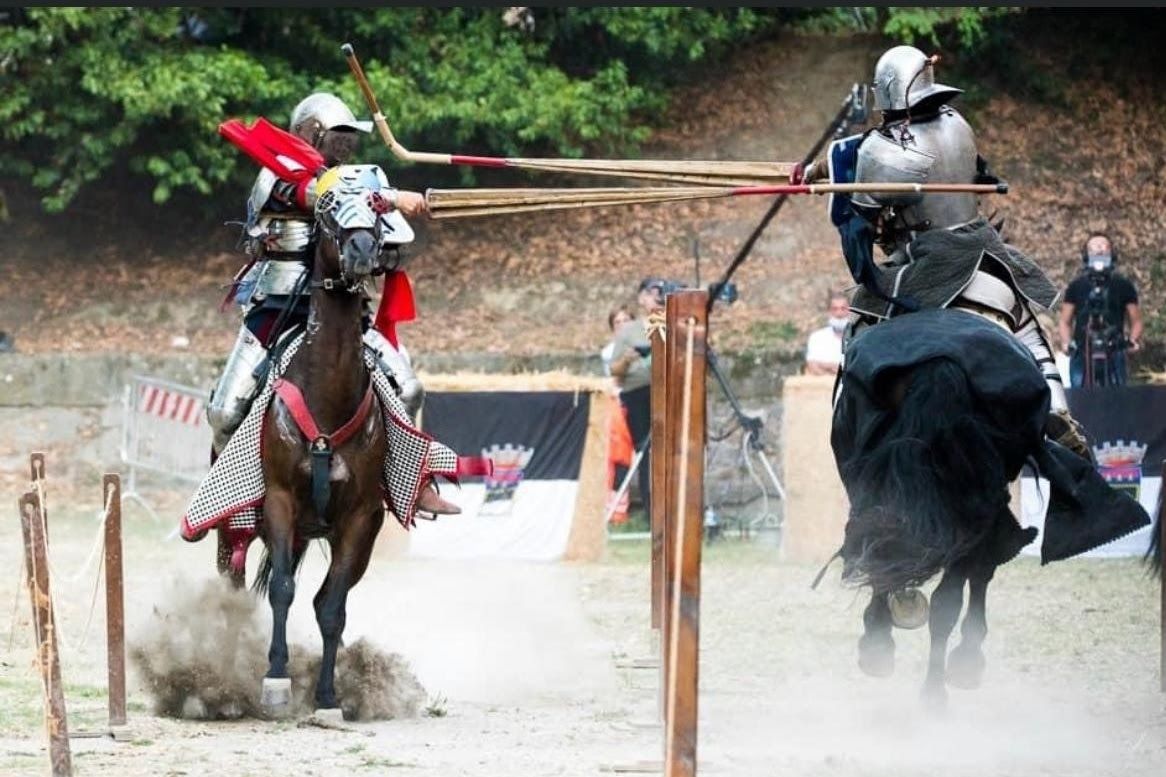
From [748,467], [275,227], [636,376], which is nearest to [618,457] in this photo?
[636,376]

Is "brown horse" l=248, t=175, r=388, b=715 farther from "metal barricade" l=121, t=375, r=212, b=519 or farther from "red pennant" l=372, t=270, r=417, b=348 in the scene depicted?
"metal barricade" l=121, t=375, r=212, b=519

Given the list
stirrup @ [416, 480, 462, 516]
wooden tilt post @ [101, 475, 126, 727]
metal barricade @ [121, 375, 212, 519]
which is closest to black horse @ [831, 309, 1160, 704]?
stirrup @ [416, 480, 462, 516]

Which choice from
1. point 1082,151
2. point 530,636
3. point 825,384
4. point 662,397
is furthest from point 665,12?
point 662,397

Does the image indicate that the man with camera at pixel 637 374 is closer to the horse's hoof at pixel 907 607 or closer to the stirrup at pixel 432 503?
the stirrup at pixel 432 503

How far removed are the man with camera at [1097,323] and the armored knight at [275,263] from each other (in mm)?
9398

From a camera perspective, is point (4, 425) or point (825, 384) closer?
point (825, 384)

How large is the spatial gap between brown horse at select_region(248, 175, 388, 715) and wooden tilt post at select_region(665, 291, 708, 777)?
289cm

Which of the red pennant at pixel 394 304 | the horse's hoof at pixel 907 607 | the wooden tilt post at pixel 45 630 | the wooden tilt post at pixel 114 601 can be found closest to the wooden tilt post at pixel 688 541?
the wooden tilt post at pixel 45 630

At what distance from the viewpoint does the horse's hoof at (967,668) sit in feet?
29.6

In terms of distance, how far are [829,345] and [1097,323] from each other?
7.93ft

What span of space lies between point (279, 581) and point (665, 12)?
15800mm

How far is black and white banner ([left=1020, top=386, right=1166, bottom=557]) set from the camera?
16.2 meters

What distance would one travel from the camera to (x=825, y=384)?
648 inches

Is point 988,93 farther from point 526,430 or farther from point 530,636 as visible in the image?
point 530,636
